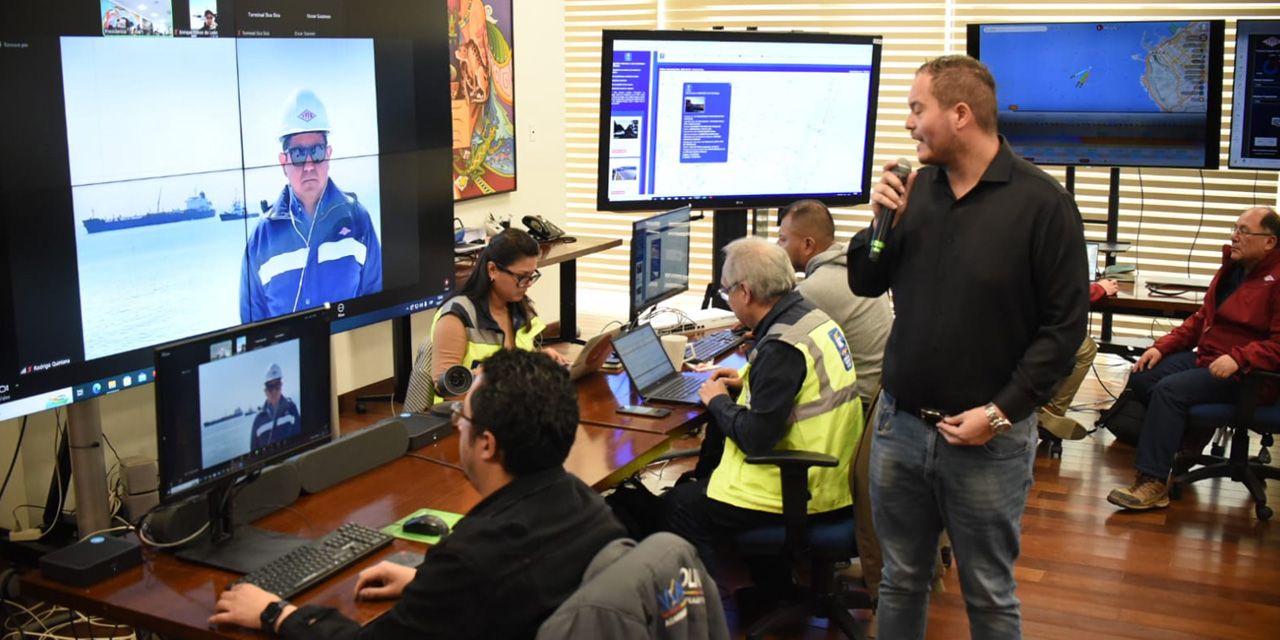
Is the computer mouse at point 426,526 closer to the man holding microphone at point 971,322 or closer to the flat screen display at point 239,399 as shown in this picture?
the flat screen display at point 239,399

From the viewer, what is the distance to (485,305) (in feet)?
13.3

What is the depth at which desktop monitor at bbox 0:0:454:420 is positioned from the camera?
346 cm

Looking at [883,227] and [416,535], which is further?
[883,227]

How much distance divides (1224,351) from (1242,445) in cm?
41

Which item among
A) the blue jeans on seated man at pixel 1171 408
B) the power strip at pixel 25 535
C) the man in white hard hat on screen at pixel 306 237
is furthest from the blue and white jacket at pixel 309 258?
the blue jeans on seated man at pixel 1171 408

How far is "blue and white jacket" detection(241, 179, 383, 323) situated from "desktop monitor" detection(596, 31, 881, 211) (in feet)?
3.79

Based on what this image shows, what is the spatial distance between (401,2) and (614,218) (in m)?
3.82

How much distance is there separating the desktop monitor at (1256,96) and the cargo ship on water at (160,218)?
4.95 metres

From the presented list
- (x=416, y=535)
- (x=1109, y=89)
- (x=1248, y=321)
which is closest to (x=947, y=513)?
(x=416, y=535)

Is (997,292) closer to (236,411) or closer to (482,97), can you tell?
(236,411)

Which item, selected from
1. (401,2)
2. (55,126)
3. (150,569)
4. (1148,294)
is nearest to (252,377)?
(150,569)

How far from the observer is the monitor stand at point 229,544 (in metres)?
2.56

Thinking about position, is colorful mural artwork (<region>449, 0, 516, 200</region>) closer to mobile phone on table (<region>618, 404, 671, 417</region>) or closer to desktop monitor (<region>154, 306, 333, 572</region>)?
mobile phone on table (<region>618, 404, 671, 417</region>)

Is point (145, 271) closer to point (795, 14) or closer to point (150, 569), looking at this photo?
point (150, 569)
